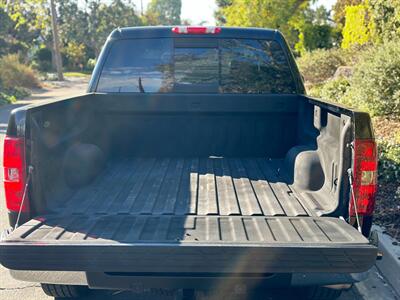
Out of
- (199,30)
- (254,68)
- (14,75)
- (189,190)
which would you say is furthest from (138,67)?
(14,75)

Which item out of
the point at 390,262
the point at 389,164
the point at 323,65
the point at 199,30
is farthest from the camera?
the point at 323,65

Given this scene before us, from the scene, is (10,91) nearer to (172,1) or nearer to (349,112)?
(349,112)

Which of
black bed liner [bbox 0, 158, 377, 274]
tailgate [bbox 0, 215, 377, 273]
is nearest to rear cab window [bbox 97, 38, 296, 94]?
black bed liner [bbox 0, 158, 377, 274]

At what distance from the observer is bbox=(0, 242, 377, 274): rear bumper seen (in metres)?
2.13

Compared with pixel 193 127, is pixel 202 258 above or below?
below

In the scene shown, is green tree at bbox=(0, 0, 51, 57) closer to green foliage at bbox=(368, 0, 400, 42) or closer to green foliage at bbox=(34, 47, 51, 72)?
green foliage at bbox=(34, 47, 51, 72)

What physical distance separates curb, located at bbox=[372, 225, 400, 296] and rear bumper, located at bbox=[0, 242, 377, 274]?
1698 mm

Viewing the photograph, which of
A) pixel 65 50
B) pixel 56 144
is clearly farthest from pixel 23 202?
pixel 65 50

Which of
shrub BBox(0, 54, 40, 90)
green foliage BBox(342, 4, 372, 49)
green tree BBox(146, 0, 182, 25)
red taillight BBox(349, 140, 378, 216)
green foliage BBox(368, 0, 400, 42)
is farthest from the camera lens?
green tree BBox(146, 0, 182, 25)

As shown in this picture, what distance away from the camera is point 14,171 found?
8.29 feet

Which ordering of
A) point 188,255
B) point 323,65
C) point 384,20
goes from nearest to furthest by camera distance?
point 188,255 → point 384,20 → point 323,65

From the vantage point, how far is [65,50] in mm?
49844

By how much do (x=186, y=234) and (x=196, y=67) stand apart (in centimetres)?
211

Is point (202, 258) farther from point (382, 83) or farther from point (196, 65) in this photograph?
point (382, 83)
